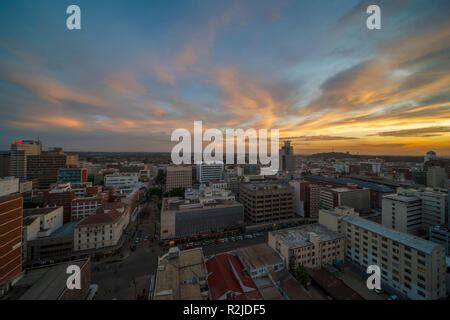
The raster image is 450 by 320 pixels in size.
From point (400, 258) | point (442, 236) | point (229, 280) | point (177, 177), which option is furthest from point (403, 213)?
point (177, 177)

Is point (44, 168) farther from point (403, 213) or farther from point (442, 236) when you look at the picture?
point (442, 236)

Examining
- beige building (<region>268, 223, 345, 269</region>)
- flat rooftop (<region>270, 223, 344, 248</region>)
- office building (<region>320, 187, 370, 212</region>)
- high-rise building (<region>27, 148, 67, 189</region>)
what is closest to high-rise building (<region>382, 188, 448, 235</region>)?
office building (<region>320, 187, 370, 212</region>)

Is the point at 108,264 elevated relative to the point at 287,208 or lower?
lower

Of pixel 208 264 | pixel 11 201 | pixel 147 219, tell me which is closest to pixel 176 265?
pixel 208 264

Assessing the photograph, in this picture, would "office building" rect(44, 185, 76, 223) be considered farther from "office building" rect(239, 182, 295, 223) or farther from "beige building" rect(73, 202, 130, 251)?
"office building" rect(239, 182, 295, 223)

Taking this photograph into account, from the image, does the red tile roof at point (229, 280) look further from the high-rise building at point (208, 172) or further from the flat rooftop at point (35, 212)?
the high-rise building at point (208, 172)

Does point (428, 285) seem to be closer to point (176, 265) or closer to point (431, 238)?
point (431, 238)
